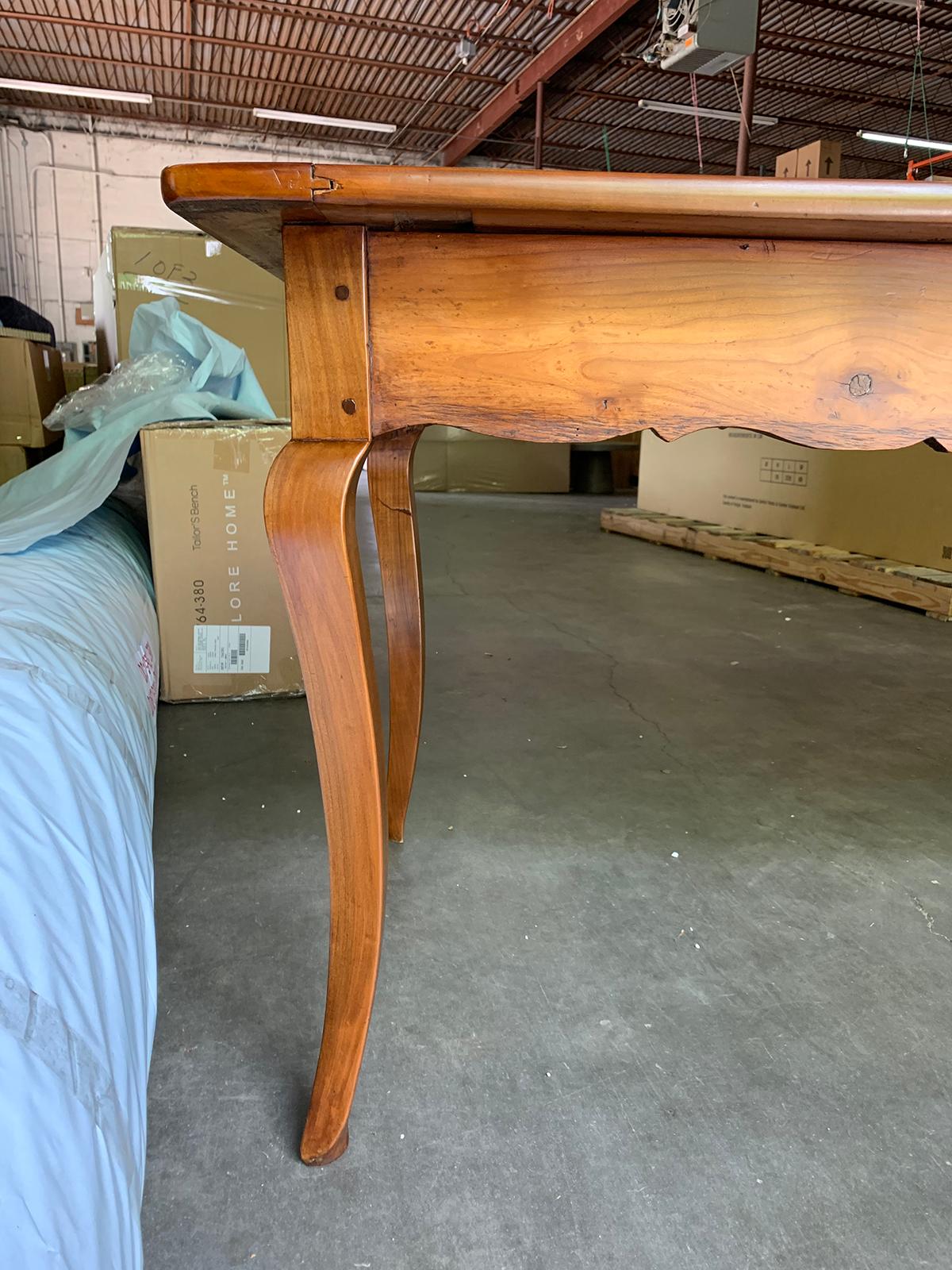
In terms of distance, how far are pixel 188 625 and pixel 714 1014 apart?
1320mm

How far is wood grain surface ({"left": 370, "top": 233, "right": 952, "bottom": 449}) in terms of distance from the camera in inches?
23.4

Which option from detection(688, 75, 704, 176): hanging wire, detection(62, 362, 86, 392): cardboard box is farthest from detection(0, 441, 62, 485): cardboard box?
detection(688, 75, 704, 176): hanging wire

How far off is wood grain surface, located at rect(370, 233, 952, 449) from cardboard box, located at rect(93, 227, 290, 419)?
2808 mm

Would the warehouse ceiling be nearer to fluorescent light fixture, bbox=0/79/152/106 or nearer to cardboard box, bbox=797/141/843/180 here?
fluorescent light fixture, bbox=0/79/152/106

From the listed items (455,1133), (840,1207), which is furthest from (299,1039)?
(840,1207)

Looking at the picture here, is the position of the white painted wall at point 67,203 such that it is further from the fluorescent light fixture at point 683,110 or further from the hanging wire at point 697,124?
the hanging wire at point 697,124

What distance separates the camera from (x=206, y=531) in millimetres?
1754

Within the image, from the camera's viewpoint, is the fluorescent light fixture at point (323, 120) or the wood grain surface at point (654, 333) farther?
the fluorescent light fixture at point (323, 120)

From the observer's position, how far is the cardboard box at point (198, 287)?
3244 mm

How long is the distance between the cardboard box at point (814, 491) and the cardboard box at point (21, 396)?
232cm

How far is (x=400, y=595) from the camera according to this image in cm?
115

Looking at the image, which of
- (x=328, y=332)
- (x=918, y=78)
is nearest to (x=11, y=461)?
(x=328, y=332)

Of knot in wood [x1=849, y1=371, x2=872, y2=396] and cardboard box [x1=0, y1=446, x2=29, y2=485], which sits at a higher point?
knot in wood [x1=849, y1=371, x2=872, y2=396]

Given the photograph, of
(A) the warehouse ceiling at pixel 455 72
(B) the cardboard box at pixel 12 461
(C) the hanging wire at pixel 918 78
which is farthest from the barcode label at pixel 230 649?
(A) the warehouse ceiling at pixel 455 72
